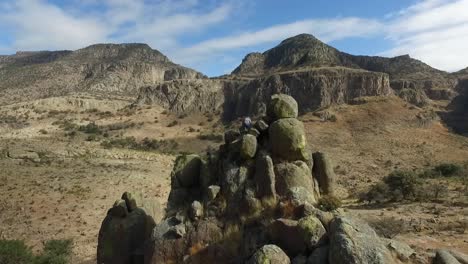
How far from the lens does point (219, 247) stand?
12648 mm

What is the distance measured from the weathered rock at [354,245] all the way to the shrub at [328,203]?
394 cm

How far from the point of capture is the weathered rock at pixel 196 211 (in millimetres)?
13453

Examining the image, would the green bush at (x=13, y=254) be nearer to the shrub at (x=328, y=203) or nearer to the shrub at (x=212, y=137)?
the shrub at (x=328, y=203)

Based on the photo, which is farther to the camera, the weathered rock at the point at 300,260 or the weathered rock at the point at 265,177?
the weathered rock at the point at 265,177

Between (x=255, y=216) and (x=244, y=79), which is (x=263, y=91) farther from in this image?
(x=255, y=216)

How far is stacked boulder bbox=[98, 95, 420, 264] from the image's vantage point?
9.86 m

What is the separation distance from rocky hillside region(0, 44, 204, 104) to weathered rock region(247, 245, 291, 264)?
81.3 metres

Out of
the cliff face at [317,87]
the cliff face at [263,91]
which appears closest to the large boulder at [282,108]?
the cliff face at [263,91]

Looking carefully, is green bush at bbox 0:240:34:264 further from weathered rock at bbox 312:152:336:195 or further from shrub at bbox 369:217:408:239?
shrub at bbox 369:217:408:239

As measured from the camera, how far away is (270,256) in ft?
33.3

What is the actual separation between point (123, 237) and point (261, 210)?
17.7 ft

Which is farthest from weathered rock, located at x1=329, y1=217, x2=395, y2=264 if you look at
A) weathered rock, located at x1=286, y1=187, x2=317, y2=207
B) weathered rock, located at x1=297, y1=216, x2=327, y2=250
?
weathered rock, located at x1=286, y1=187, x2=317, y2=207

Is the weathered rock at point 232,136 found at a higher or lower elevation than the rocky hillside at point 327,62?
lower

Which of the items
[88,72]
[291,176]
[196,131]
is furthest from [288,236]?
[88,72]
